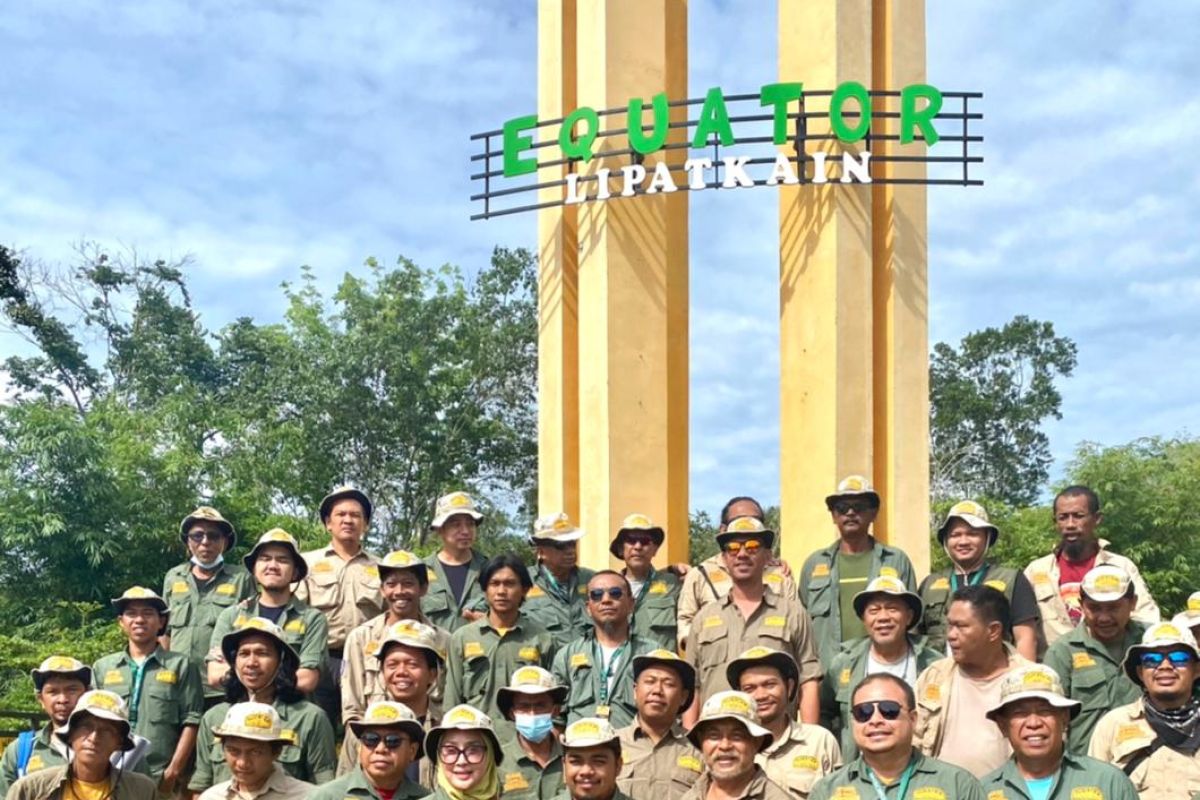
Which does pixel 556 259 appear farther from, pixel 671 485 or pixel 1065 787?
pixel 1065 787

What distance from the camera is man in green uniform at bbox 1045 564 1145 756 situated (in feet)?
26.1

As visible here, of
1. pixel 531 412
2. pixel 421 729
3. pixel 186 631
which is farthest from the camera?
pixel 531 412

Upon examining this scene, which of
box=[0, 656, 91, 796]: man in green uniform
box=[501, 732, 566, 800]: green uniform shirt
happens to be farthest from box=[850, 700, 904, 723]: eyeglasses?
box=[0, 656, 91, 796]: man in green uniform

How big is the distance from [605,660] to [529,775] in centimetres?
104

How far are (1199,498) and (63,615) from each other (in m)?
20.9

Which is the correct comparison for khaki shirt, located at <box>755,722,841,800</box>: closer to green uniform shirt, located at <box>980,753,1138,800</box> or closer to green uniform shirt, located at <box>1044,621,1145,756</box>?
green uniform shirt, located at <box>980,753,1138,800</box>

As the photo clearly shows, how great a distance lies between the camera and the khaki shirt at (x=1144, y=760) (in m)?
6.89

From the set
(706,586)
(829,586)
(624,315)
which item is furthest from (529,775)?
(624,315)

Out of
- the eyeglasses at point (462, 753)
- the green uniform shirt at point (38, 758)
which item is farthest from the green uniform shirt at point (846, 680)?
the green uniform shirt at point (38, 758)

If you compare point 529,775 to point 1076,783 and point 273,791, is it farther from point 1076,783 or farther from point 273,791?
point 1076,783

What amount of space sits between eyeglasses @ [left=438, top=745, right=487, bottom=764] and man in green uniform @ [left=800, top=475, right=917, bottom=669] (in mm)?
2785

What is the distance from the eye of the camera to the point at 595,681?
8398 millimetres

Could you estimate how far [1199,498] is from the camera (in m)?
30.6

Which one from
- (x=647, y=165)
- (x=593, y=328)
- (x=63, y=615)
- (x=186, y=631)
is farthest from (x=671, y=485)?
(x=63, y=615)
